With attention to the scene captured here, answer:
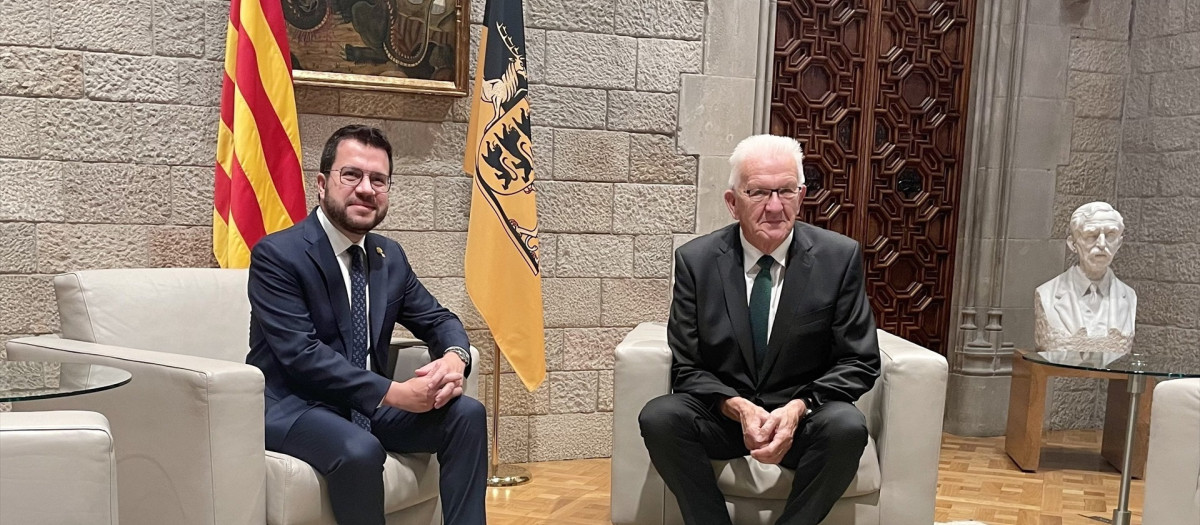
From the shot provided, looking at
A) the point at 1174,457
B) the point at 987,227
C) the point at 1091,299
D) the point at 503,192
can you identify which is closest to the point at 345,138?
the point at 503,192

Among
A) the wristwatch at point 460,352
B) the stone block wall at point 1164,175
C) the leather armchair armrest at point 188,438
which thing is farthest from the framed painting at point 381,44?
the stone block wall at point 1164,175

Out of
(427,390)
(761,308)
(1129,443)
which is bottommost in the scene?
(1129,443)

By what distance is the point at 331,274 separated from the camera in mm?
2492

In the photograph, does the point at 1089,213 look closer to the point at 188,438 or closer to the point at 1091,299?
the point at 1091,299

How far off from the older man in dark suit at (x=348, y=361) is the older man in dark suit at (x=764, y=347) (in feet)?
1.72

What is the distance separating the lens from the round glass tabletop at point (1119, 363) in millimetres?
2939

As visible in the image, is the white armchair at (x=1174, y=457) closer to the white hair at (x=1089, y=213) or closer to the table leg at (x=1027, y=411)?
the table leg at (x=1027, y=411)

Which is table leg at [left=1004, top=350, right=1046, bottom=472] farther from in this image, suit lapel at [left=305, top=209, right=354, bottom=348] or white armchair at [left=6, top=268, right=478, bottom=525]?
suit lapel at [left=305, top=209, right=354, bottom=348]

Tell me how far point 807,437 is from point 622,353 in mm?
569

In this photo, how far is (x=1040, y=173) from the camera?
4.73 m

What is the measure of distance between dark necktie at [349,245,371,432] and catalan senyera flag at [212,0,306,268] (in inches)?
33.1

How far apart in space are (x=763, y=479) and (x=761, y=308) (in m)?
0.48

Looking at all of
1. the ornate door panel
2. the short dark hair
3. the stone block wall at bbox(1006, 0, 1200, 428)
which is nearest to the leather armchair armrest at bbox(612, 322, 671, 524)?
the short dark hair

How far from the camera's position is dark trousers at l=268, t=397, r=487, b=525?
7.34 feet
